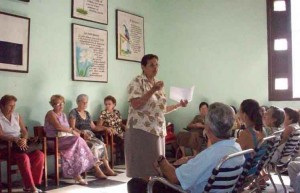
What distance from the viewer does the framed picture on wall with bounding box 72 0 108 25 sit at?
5395 millimetres

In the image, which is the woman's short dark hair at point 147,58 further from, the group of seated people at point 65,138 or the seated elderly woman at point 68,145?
the seated elderly woman at point 68,145

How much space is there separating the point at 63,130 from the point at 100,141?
59 cm

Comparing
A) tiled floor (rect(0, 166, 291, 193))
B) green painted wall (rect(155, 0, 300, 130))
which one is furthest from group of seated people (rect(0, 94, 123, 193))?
green painted wall (rect(155, 0, 300, 130))

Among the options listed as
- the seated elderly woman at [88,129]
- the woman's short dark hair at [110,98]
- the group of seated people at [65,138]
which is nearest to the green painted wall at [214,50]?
the woman's short dark hair at [110,98]

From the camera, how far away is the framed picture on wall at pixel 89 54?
17.6 feet

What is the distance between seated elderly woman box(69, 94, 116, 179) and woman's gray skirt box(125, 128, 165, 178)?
1994 mm

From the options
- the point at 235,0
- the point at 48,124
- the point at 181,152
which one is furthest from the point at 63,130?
the point at 235,0

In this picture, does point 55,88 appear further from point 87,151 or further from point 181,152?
point 181,152

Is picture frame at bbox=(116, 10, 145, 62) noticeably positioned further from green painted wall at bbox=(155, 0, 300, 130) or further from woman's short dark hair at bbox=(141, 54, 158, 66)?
woman's short dark hair at bbox=(141, 54, 158, 66)

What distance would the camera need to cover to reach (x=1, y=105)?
13.8ft

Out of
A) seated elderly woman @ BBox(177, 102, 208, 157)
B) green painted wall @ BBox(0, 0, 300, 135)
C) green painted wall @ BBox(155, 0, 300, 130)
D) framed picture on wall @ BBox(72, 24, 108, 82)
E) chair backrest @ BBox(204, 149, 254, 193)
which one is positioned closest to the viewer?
chair backrest @ BBox(204, 149, 254, 193)

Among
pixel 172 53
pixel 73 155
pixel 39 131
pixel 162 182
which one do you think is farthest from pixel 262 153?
pixel 172 53

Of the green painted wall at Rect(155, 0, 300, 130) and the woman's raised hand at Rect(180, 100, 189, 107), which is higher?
the green painted wall at Rect(155, 0, 300, 130)

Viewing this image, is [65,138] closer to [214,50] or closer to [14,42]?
[14,42]
